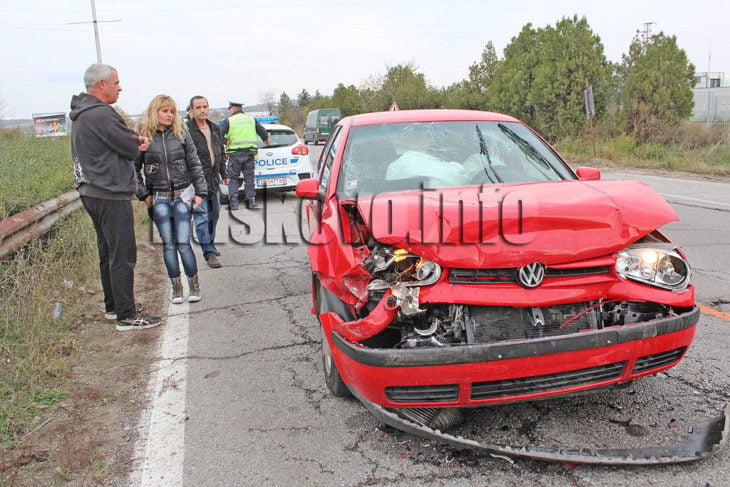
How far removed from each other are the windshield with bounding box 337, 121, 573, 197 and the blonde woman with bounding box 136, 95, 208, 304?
197 centimetres

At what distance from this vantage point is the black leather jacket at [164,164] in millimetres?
5242

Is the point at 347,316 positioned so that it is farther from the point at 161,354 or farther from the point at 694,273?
the point at 694,273

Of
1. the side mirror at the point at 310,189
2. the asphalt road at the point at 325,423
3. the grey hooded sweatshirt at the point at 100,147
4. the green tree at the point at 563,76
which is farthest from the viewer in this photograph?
the green tree at the point at 563,76

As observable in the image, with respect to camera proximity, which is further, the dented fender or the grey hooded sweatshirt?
the grey hooded sweatshirt

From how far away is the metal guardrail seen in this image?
5043 mm

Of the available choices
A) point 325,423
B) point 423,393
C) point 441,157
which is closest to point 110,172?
point 441,157

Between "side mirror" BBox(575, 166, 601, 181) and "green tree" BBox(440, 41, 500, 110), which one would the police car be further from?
"green tree" BBox(440, 41, 500, 110)

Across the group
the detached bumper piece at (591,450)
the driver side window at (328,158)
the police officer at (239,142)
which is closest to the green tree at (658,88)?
the police officer at (239,142)

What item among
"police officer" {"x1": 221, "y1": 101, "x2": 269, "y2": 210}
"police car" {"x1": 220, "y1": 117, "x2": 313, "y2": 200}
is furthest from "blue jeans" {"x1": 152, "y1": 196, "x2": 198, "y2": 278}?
"police car" {"x1": 220, "y1": 117, "x2": 313, "y2": 200}

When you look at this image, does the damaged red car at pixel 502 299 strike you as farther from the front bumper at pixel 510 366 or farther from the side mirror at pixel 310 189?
the side mirror at pixel 310 189

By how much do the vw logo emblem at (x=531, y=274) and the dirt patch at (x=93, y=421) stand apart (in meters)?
1.99

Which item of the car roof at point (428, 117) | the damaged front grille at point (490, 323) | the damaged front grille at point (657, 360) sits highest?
the car roof at point (428, 117)

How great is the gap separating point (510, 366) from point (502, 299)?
283 mm

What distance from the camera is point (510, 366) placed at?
2402 millimetres
